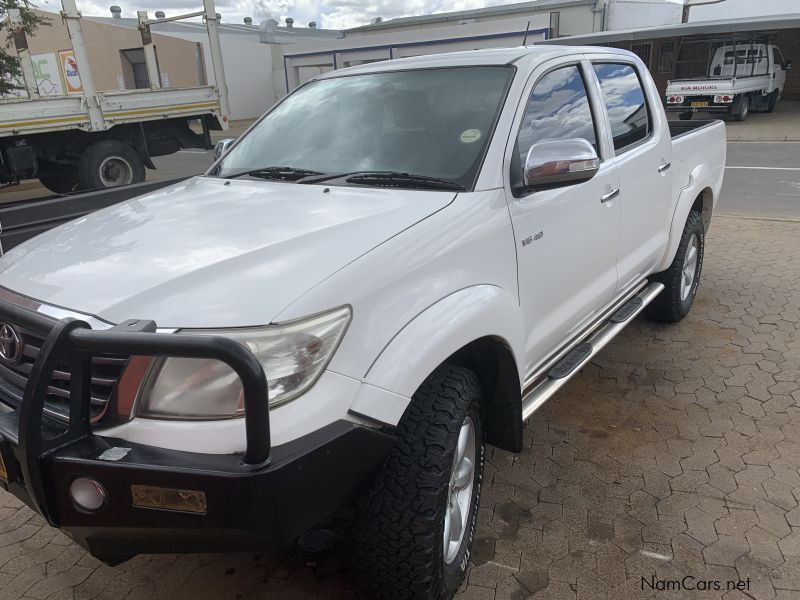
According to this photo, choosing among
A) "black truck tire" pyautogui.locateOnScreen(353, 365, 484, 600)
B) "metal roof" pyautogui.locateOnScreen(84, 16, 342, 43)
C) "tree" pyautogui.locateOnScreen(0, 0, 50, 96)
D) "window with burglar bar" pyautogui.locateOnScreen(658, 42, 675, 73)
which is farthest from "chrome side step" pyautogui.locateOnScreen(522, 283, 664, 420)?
"metal roof" pyautogui.locateOnScreen(84, 16, 342, 43)

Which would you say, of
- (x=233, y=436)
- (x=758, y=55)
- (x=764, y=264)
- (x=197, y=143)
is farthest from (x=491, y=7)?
(x=233, y=436)

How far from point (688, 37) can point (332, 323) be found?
86.6ft

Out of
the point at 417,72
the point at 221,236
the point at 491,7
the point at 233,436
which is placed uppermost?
the point at 491,7

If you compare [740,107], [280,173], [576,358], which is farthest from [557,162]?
[740,107]

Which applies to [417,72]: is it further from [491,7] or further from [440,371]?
[491,7]

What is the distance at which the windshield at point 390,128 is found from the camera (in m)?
2.63

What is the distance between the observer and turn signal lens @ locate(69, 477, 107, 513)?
5.31ft

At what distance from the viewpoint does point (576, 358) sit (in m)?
3.09

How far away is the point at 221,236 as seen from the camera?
7.18ft

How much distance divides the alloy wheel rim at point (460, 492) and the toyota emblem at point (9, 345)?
4.54 ft

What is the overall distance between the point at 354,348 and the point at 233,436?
0.39 meters

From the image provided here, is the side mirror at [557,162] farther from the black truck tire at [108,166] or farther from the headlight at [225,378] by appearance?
the black truck tire at [108,166]

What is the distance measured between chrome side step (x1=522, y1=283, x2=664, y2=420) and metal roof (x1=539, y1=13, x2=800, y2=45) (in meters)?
18.0

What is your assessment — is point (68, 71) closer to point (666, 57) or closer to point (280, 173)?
point (666, 57)
